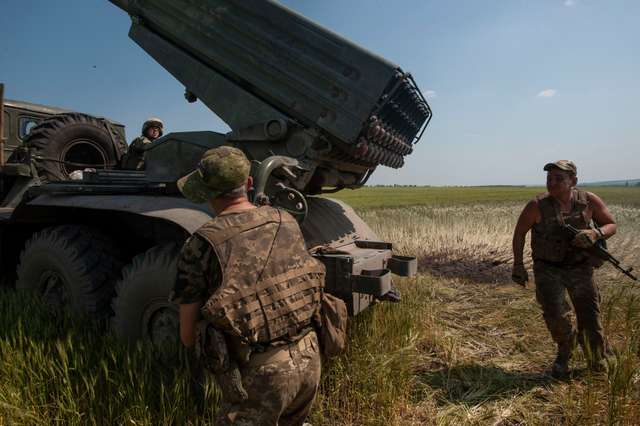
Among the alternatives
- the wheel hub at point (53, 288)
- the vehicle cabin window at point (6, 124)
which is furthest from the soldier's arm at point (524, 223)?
the vehicle cabin window at point (6, 124)

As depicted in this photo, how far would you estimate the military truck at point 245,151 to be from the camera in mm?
3291

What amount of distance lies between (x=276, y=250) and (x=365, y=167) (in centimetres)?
256

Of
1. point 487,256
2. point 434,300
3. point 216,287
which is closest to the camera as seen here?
point 216,287

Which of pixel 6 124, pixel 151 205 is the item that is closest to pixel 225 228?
pixel 151 205

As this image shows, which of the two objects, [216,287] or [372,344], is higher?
[216,287]

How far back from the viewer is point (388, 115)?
3.71m

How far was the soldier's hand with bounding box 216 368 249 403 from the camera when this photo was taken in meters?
1.92

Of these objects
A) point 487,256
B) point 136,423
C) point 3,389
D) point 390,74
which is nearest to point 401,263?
point 390,74

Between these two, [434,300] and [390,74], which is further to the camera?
[434,300]

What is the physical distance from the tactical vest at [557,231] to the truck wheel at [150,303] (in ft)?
9.99

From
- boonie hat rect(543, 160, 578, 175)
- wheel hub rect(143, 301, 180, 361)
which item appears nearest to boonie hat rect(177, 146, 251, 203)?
wheel hub rect(143, 301, 180, 361)

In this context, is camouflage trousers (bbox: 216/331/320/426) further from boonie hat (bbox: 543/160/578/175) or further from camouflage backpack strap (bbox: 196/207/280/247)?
boonie hat (bbox: 543/160/578/175)

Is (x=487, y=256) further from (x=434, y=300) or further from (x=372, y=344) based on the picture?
(x=372, y=344)

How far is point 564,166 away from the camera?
362 centimetres
